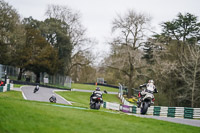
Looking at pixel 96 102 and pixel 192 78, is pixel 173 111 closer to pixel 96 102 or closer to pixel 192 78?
pixel 96 102

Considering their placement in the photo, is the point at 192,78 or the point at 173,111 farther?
the point at 192,78

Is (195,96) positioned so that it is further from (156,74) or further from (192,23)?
(192,23)

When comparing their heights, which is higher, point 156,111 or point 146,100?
point 146,100

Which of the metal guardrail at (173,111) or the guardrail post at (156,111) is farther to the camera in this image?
the guardrail post at (156,111)

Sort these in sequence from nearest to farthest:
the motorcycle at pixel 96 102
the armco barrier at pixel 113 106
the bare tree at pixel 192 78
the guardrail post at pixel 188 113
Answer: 1. the motorcycle at pixel 96 102
2. the guardrail post at pixel 188 113
3. the armco barrier at pixel 113 106
4. the bare tree at pixel 192 78

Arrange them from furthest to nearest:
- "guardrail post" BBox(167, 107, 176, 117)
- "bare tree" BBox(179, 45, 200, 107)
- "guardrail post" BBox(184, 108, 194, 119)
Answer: "bare tree" BBox(179, 45, 200, 107), "guardrail post" BBox(167, 107, 176, 117), "guardrail post" BBox(184, 108, 194, 119)

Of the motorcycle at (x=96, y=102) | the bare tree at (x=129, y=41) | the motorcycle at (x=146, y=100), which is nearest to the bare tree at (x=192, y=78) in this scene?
the bare tree at (x=129, y=41)

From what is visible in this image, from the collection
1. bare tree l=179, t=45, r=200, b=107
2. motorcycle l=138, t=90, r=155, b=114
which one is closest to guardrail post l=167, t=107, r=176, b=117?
motorcycle l=138, t=90, r=155, b=114

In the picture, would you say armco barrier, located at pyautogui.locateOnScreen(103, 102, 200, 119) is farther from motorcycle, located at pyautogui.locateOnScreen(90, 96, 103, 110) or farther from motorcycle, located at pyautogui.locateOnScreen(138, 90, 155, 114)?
motorcycle, located at pyautogui.locateOnScreen(138, 90, 155, 114)

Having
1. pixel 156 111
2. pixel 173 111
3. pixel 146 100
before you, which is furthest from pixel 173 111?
pixel 146 100

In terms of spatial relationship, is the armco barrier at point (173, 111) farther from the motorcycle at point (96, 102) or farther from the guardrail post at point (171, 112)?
the motorcycle at point (96, 102)

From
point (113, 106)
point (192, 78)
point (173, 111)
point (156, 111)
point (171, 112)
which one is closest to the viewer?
point (173, 111)

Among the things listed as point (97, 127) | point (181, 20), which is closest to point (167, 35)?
point (181, 20)

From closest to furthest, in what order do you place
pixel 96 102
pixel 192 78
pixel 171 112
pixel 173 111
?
1. pixel 96 102
2. pixel 173 111
3. pixel 171 112
4. pixel 192 78
